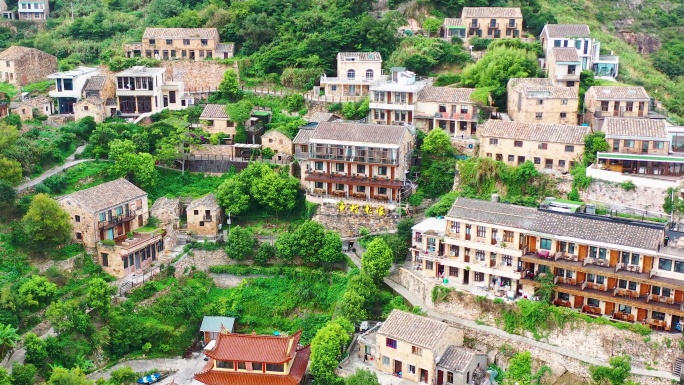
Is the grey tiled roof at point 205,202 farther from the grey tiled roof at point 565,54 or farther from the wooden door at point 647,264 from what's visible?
the wooden door at point 647,264

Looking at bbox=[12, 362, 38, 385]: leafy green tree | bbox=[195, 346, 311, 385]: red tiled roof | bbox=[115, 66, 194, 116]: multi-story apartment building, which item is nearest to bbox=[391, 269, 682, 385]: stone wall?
bbox=[195, 346, 311, 385]: red tiled roof

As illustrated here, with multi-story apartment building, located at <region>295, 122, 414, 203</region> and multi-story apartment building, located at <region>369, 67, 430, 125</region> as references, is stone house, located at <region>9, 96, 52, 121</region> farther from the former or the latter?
multi-story apartment building, located at <region>369, 67, 430, 125</region>

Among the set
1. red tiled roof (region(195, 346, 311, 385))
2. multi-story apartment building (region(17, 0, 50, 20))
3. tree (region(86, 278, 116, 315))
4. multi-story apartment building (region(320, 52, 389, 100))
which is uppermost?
multi-story apartment building (region(17, 0, 50, 20))

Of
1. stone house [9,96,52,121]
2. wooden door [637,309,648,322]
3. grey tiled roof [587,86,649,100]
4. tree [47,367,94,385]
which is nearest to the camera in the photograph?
tree [47,367,94,385]

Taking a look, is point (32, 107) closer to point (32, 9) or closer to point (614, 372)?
point (32, 9)

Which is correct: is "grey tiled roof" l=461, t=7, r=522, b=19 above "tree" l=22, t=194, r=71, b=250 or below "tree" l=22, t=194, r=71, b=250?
above

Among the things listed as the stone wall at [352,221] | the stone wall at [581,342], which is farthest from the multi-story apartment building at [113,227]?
the stone wall at [581,342]
